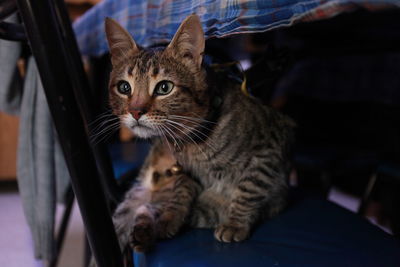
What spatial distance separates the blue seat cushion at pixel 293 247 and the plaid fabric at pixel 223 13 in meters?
0.38

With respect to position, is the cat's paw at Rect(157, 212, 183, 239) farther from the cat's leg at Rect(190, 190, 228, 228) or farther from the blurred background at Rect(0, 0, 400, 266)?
the blurred background at Rect(0, 0, 400, 266)

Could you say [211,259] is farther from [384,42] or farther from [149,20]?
[384,42]

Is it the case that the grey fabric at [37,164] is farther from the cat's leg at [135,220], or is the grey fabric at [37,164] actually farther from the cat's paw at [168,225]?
the cat's paw at [168,225]

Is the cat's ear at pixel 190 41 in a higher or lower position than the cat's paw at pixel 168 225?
higher

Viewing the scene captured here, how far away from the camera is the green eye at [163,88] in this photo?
26.5 inches

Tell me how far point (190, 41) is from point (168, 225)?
37 centimetres

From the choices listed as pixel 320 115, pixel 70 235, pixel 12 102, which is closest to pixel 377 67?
pixel 320 115

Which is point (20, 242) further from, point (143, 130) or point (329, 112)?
point (329, 112)

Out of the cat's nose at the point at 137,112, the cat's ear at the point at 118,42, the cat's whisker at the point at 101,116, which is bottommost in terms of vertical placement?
the cat's whisker at the point at 101,116

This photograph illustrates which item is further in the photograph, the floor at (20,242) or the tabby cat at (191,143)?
the floor at (20,242)

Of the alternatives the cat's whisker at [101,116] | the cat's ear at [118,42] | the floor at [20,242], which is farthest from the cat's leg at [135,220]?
the floor at [20,242]

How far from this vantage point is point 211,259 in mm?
594

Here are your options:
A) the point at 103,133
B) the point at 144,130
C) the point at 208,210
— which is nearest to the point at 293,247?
the point at 208,210

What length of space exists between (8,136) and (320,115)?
79.1 inches
